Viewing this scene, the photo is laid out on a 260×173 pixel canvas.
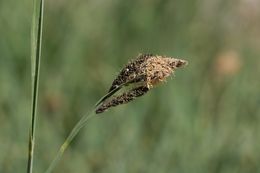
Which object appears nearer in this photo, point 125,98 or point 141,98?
point 125,98

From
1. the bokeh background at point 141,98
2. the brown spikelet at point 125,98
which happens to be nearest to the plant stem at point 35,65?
the brown spikelet at point 125,98

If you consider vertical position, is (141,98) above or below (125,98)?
above

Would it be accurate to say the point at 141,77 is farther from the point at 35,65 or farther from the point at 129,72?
the point at 35,65

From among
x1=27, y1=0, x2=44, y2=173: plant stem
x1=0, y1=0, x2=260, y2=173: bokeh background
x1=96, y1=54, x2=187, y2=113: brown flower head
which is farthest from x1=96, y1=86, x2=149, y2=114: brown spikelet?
x1=0, y1=0, x2=260, y2=173: bokeh background

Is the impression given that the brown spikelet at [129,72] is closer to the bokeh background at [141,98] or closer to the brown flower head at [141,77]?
the brown flower head at [141,77]

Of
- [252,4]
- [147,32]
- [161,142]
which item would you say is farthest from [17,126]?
[252,4]

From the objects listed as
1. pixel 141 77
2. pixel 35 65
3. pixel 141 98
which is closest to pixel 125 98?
pixel 141 77

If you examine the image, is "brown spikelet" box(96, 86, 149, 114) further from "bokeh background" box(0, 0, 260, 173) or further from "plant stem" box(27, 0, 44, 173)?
"bokeh background" box(0, 0, 260, 173)
